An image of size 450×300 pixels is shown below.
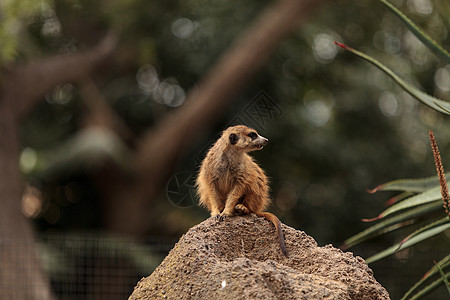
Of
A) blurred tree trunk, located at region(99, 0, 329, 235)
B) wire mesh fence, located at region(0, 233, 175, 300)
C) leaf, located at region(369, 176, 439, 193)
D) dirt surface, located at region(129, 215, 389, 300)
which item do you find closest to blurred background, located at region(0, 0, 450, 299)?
blurred tree trunk, located at region(99, 0, 329, 235)

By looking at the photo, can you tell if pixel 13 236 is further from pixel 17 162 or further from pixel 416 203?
pixel 416 203

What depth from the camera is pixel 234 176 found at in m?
2.66

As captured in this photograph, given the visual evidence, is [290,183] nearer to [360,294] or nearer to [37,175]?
[37,175]

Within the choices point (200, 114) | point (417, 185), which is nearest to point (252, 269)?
point (417, 185)

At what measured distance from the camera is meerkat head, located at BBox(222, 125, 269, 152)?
2588 mm

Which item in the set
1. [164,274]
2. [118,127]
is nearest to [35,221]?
[118,127]

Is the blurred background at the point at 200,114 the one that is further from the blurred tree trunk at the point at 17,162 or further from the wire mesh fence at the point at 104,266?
the wire mesh fence at the point at 104,266

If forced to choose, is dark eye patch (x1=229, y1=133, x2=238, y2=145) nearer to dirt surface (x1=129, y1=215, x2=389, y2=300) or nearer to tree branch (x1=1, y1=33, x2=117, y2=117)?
dirt surface (x1=129, y1=215, x2=389, y2=300)

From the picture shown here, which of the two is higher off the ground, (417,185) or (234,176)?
(417,185)

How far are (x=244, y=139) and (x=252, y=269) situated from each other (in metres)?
0.70

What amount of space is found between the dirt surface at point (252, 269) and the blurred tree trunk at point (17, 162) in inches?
165

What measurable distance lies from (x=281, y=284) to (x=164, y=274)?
433 millimetres

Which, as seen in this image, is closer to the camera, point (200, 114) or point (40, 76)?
point (40, 76)

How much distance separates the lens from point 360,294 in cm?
218
